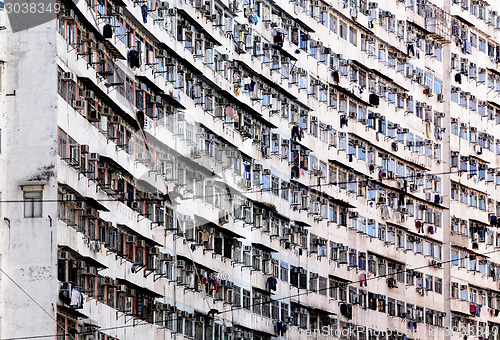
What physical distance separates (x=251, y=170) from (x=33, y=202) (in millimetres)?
9772

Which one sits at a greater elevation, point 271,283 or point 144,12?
point 144,12

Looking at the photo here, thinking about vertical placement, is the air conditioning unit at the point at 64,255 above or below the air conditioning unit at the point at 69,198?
below

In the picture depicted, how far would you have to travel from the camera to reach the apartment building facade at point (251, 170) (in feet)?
88.3

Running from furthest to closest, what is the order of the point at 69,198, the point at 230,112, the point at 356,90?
the point at 356,90 → the point at 230,112 → the point at 69,198

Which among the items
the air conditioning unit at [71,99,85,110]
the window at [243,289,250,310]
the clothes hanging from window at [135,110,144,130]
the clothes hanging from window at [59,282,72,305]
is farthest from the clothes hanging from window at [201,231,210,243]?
the clothes hanging from window at [59,282,72,305]

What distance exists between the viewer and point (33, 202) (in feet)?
87.4

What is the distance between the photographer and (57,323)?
26203 mm

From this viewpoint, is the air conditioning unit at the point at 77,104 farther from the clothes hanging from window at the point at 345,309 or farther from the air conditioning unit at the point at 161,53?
the clothes hanging from window at the point at 345,309

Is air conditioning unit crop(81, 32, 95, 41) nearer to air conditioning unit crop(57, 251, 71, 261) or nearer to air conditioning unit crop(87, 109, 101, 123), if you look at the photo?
air conditioning unit crop(87, 109, 101, 123)

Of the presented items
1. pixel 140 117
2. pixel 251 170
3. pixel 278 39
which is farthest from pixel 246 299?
pixel 278 39

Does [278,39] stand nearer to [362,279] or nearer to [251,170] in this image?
[251,170]

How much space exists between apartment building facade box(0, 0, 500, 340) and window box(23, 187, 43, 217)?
0.08 ft

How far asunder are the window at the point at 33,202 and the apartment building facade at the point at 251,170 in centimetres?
3

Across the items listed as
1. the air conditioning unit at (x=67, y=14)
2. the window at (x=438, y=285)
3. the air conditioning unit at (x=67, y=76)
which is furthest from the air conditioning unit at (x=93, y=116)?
the window at (x=438, y=285)
